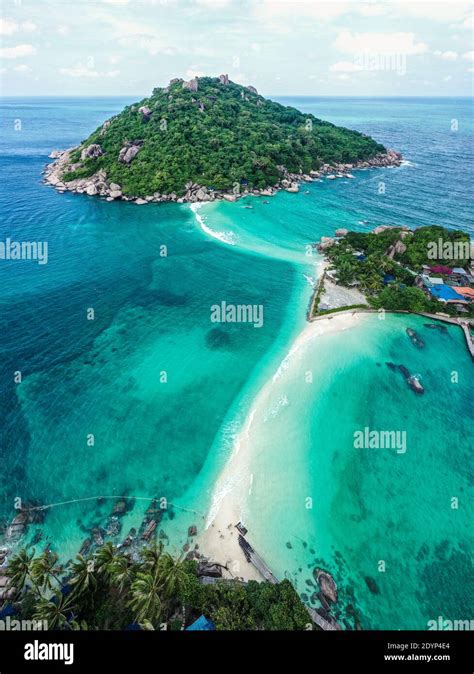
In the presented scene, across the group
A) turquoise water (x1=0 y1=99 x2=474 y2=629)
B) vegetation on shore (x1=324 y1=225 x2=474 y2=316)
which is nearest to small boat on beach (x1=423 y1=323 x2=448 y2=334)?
turquoise water (x1=0 y1=99 x2=474 y2=629)

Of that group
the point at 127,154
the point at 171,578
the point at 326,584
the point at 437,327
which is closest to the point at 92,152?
the point at 127,154

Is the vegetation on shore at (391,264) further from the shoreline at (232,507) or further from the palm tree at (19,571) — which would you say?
the palm tree at (19,571)

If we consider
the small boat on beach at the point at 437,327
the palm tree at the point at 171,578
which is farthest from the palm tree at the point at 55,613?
the small boat on beach at the point at 437,327

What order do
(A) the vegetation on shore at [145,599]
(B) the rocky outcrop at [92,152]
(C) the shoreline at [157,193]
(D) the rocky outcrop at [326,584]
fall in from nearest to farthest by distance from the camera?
(A) the vegetation on shore at [145,599] → (D) the rocky outcrop at [326,584] → (C) the shoreline at [157,193] → (B) the rocky outcrop at [92,152]

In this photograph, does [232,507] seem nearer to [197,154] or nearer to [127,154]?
[197,154]

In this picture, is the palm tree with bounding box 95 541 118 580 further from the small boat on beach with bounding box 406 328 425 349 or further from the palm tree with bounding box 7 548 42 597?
the small boat on beach with bounding box 406 328 425 349
